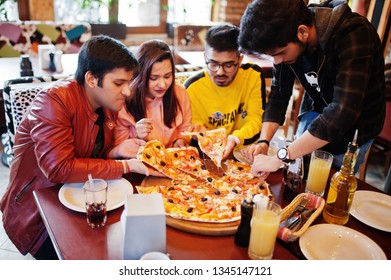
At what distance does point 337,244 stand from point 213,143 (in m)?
0.80

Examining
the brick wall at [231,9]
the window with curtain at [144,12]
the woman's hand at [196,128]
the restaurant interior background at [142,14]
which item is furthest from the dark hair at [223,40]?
the brick wall at [231,9]

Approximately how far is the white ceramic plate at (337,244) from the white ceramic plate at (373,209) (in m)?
0.12

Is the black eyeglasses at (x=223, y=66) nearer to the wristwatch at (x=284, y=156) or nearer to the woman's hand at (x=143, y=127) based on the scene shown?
the woman's hand at (x=143, y=127)

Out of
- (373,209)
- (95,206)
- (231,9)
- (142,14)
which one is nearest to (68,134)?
(95,206)

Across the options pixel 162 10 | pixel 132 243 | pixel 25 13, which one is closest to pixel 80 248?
pixel 132 243

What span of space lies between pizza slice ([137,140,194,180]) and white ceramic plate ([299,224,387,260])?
59 centimetres

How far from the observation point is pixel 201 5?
18.6 feet

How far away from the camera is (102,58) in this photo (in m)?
1.52

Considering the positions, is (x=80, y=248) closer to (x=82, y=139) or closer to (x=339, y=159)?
(x=82, y=139)

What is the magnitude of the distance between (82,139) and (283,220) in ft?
2.99

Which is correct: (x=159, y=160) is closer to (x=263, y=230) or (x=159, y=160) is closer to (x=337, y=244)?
(x=263, y=230)

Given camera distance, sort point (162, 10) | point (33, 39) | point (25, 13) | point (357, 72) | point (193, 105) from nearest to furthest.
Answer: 1. point (357, 72)
2. point (193, 105)
3. point (33, 39)
4. point (25, 13)
5. point (162, 10)

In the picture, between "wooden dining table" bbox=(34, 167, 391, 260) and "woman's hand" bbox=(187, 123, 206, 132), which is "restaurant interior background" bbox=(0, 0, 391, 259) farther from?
"wooden dining table" bbox=(34, 167, 391, 260)
